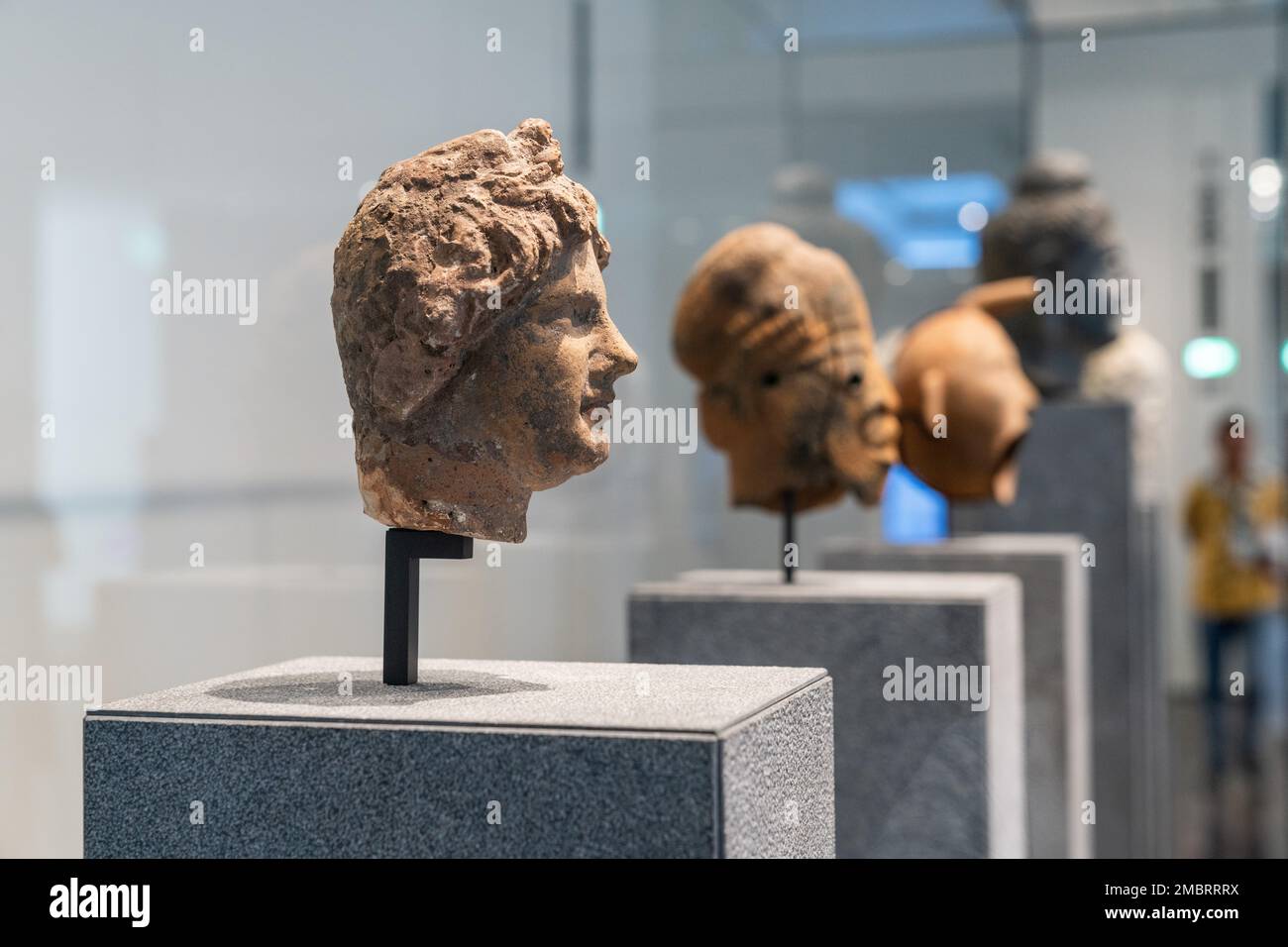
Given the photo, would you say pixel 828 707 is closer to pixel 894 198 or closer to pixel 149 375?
pixel 149 375

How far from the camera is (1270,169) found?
11.3m

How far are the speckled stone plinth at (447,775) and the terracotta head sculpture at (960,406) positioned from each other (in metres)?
2.81

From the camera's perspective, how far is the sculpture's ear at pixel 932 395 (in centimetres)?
509

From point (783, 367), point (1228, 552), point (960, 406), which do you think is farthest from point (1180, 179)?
point (783, 367)

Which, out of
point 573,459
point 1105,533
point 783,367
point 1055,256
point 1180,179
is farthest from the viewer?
point 1180,179

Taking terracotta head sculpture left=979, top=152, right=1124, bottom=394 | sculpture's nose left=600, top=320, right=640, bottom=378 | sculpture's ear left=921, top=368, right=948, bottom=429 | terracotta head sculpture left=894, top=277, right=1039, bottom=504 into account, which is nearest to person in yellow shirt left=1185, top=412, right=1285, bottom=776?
terracotta head sculpture left=979, top=152, right=1124, bottom=394

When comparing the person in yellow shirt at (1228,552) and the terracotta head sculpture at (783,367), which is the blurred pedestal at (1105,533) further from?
the person in yellow shirt at (1228,552)

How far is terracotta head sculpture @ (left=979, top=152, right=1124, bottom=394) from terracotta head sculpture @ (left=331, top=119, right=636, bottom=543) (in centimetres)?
477

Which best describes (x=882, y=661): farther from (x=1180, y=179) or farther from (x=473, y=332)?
(x=1180, y=179)

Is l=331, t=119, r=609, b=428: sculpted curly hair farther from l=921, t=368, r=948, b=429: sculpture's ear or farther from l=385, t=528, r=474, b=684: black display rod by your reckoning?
l=921, t=368, r=948, b=429: sculpture's ear

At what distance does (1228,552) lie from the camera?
1020 cm

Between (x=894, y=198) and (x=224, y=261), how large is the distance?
6.11 metres

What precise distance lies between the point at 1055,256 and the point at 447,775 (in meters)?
5.47

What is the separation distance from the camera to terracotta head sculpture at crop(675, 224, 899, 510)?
4.12 metres
